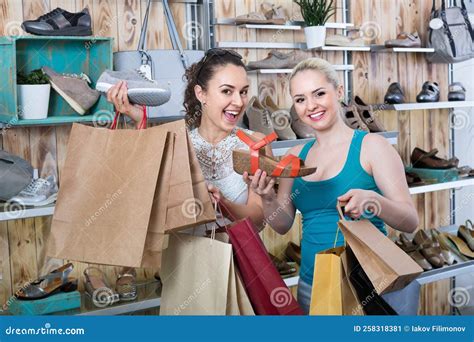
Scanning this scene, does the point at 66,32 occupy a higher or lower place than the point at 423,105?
higher

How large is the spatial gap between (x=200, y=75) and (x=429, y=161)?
209cm

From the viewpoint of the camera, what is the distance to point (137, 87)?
6.66 ft

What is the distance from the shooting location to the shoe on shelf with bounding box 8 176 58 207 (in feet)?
8.22

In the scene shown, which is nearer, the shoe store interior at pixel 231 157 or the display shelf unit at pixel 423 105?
the shoe store interior at pixel 231 157

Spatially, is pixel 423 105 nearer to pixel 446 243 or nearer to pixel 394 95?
pixel 394 95

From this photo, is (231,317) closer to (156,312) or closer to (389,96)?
(156,312)

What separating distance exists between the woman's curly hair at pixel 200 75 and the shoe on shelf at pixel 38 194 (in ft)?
2.22

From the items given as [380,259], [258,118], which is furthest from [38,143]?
[380,259]

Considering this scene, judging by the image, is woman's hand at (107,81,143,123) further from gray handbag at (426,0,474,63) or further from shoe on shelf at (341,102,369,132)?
gray handbag at (426,0,474,63)

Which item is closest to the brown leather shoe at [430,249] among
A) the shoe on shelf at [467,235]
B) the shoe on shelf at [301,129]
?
the shoe on shelf at [467,235]

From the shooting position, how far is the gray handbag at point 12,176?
8.00 ft

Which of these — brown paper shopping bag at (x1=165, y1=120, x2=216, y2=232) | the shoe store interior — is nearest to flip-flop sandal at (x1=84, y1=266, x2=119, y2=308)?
the shoe store interior

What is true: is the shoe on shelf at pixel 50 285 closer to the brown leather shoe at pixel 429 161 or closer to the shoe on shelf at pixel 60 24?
the shoe on shelf at pixel 60 24

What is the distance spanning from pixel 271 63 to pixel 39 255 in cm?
136
